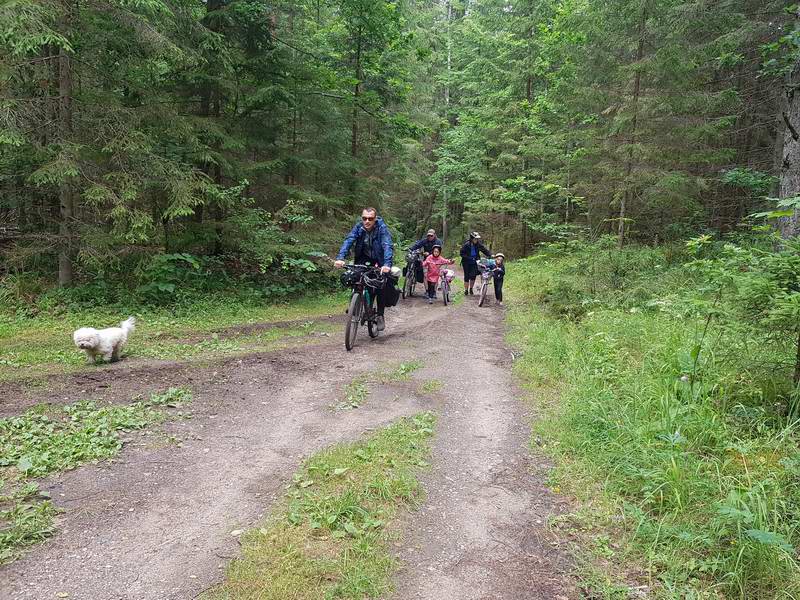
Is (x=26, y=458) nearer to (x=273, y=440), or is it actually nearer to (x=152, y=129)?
(x=273, y=440)

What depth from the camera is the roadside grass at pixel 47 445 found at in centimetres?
310

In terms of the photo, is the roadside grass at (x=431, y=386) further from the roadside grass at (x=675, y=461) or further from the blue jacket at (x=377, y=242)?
the blue jacket at (x=377, y=242)

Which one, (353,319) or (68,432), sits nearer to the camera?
(68,432)

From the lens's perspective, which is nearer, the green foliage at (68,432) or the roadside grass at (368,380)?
the green foliage at (68,432)

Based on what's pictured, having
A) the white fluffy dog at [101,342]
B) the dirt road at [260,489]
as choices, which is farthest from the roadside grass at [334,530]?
the white fluffy dog at [101,342]

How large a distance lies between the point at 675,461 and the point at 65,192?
11.0 meters

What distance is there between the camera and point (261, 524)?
3248 millimetres

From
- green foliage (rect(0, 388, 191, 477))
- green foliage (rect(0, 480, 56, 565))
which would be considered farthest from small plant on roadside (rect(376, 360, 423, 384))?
green foliage (rect(0, 480, 56, 565))

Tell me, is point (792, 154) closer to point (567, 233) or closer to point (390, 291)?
point (567, 233)

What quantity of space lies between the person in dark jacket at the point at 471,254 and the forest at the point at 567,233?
6.60 feet

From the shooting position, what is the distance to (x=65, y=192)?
9.56 m

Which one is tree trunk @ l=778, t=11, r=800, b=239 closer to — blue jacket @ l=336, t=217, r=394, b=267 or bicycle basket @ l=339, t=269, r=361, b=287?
blue jacket @ l=336, t=217, r=394, b=267

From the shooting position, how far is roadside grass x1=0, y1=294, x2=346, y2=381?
680 cm

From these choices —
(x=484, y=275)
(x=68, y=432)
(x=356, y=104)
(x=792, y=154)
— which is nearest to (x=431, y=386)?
(x=68, y=432)
